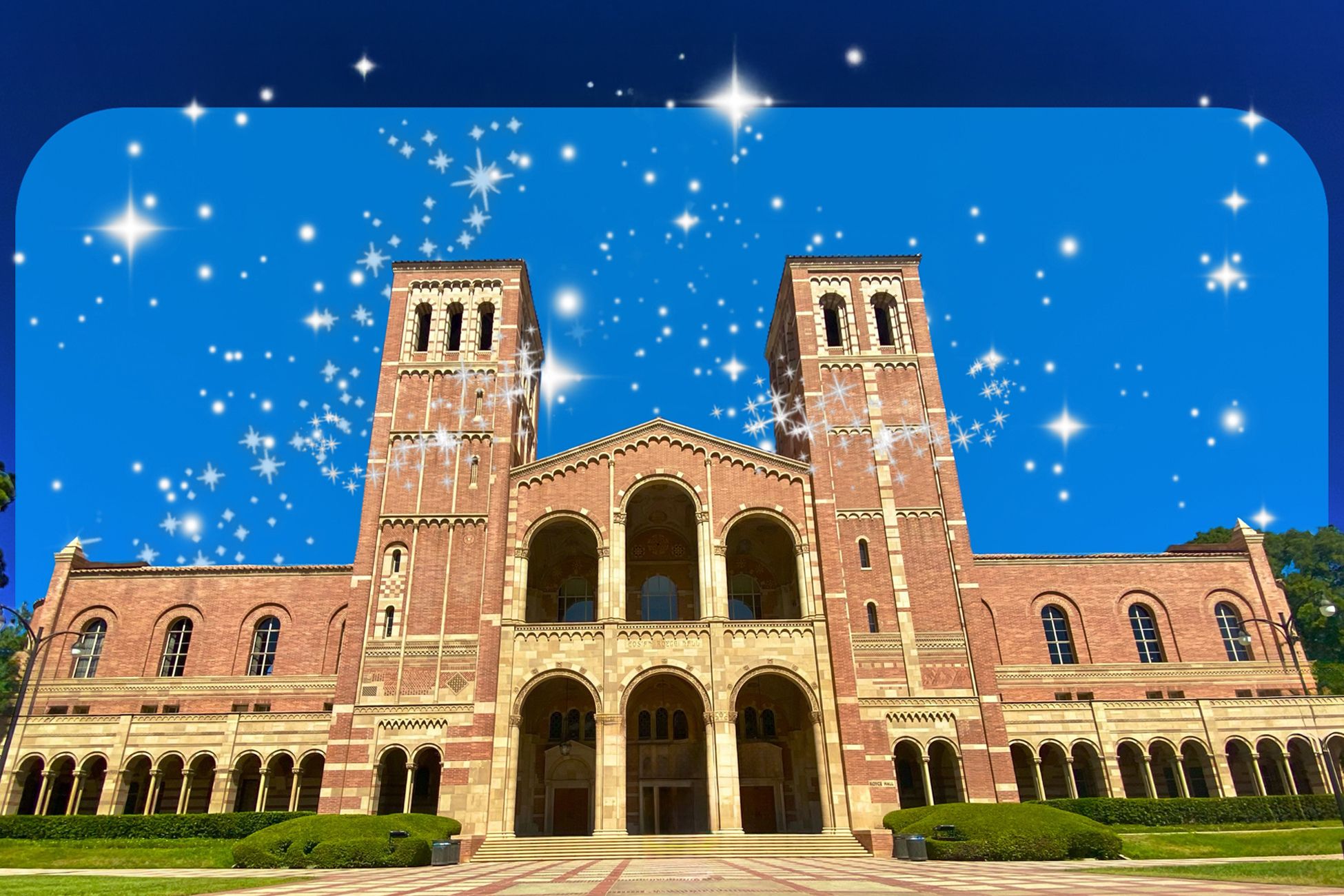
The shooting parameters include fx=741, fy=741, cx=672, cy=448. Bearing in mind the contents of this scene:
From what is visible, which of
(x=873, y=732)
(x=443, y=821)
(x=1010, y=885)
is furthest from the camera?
(x=873, y=732)

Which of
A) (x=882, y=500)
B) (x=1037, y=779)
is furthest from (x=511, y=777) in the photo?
(x=1037, y=779)

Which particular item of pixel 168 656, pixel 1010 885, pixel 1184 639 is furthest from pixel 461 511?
pixel 1184 639

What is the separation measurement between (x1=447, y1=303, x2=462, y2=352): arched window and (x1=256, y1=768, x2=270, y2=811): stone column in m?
21.6

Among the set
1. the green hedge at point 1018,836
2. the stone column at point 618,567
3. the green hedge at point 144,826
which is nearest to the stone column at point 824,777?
the green hedge at point 1018,836

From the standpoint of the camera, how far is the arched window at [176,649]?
37.8 m

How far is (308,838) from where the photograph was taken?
23.0m

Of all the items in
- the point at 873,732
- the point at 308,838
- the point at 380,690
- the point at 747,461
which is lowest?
the point at 308,838

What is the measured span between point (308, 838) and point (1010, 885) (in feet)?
70.4

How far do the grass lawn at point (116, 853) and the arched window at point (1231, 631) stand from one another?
45.1m

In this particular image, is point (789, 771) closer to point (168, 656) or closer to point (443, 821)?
point (443, 821)

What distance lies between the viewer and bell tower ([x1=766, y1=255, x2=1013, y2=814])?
30.7 m

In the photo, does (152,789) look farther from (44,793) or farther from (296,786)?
(296,786)

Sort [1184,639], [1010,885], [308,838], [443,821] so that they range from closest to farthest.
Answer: [1010,885] → [308,838] → [443,821] → [1184,639]

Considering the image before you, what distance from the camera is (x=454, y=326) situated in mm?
40406
